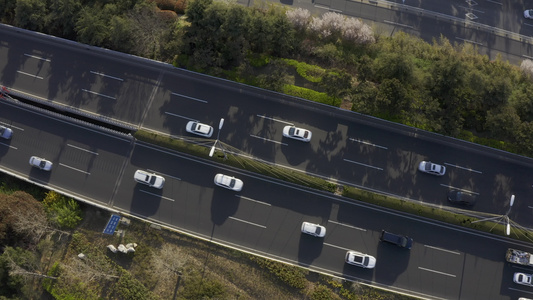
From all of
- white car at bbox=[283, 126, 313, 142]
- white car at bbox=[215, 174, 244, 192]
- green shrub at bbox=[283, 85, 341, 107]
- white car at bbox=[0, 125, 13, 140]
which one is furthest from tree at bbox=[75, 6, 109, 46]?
white car at bbox=[283, 126, 313, 142]

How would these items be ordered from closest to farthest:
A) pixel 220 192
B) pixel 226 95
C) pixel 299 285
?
pixel 299 285, pixel 220 192, pixel 226 95

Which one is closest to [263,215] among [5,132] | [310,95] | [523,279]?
[310,95]

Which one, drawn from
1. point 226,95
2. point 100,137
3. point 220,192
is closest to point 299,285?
point 220,192

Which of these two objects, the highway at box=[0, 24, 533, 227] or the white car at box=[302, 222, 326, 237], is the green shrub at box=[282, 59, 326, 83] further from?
the white car at box=[302, 222, 326, 237]

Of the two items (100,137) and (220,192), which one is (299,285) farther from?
(100,137)

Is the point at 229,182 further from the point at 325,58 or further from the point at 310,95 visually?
the point at 325,58

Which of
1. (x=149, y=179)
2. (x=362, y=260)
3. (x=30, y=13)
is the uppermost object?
(x=30, y=13)
